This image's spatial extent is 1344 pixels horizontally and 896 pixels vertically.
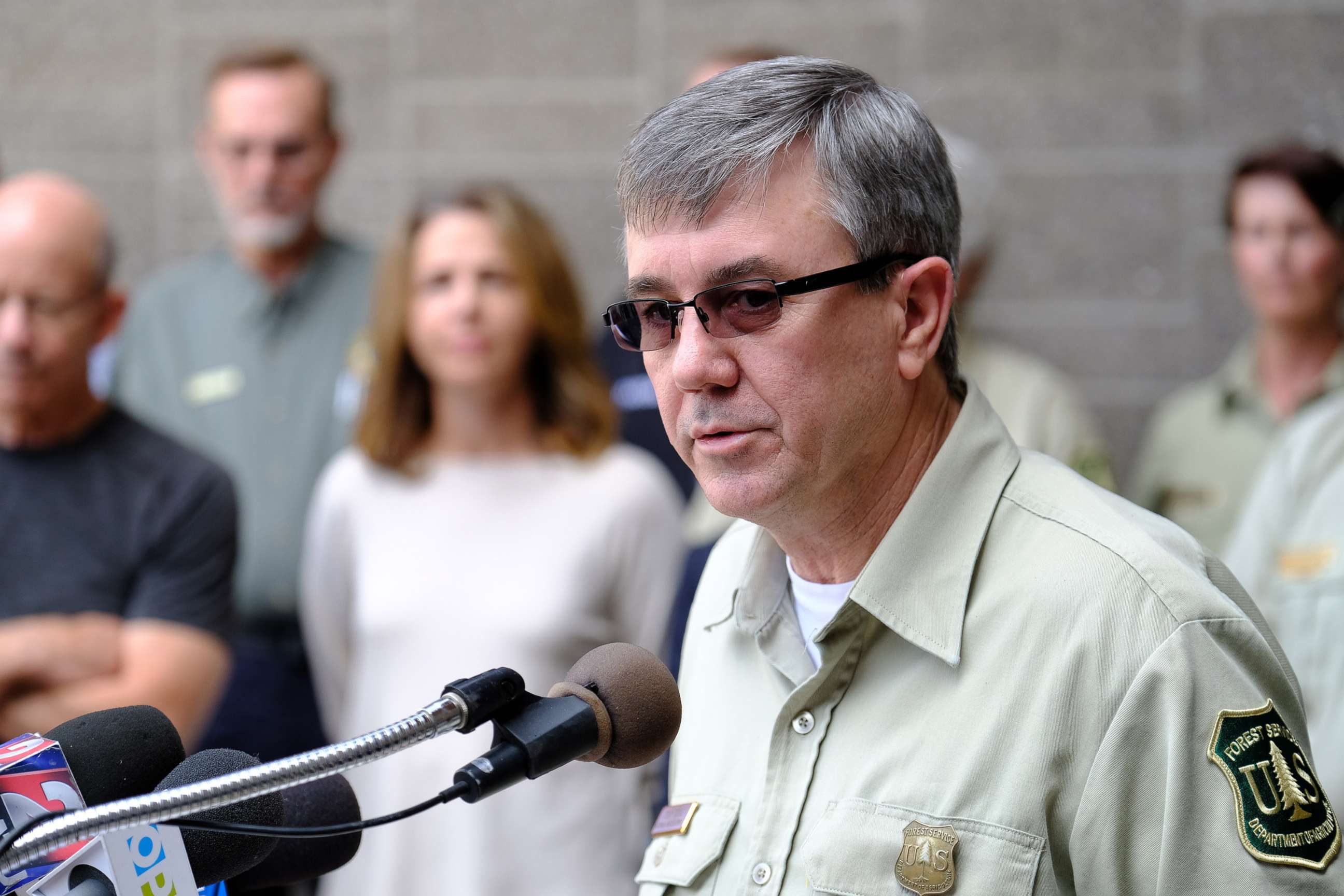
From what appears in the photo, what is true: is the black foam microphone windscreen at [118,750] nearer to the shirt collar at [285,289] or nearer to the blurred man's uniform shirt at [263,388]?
the blurred man's uniform shirt at [263,388]

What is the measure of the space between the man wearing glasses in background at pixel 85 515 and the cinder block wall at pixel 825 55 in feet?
5.52

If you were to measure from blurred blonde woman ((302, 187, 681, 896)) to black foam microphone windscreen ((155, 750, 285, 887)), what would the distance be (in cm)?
174

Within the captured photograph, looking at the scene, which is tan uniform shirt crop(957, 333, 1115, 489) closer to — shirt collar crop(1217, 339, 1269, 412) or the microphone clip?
shirt collar crop(1217, 339, 1269, 412)

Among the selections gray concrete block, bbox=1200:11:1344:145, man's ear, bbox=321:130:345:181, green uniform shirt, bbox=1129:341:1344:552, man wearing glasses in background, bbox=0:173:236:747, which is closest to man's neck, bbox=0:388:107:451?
man wearing glasses in background, bbox=0:173:236:747

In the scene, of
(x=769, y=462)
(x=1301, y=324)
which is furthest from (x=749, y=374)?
(x=1301, y=324)

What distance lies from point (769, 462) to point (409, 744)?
615 mm

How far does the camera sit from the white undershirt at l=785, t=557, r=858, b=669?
1.66 m

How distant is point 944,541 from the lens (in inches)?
62.3

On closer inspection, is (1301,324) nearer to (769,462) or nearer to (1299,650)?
(1299,650)

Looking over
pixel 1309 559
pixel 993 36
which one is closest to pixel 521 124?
pixel 993 36

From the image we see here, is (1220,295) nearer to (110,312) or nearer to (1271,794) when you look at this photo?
(110,312)

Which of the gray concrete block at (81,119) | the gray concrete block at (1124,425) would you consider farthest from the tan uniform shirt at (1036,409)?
the gray concrete block at (81,119)

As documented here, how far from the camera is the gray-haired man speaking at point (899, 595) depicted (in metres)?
1.36

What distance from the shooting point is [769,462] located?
1552mm
